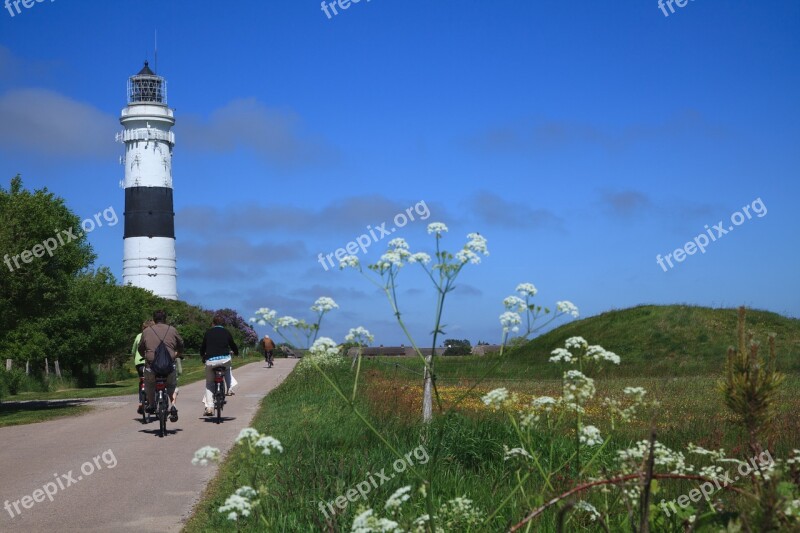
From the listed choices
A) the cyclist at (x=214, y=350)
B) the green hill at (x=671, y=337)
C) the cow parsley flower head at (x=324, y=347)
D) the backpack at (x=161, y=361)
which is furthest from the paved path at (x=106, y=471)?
the green hill at (x=671, y=337)

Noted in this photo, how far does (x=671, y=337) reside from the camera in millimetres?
39594

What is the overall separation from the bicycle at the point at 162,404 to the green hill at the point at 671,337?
21584mm

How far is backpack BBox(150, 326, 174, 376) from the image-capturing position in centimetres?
1709

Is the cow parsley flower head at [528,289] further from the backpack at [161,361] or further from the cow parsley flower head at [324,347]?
the backpack at [161,361]

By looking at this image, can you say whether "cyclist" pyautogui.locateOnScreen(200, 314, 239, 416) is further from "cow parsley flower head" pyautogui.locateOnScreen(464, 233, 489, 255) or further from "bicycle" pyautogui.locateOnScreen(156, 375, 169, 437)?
"cow parsley flower head" pyautogui.locateOnScreen(464, 233, 489, 255)

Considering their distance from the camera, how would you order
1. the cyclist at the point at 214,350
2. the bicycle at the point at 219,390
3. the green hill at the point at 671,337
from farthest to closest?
the green hill at the point at 671,337 < the cyclist at the point at 214,350 < the bicycle at the point at 219,390

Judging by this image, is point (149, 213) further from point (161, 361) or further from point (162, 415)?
point (162, 415)

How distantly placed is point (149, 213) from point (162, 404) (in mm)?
67345

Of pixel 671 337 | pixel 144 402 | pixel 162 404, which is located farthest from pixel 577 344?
pixel 671 337

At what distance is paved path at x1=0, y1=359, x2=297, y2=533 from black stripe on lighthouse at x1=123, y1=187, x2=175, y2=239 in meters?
61.7

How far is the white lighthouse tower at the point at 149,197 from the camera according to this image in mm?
80875

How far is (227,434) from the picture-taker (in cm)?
1617

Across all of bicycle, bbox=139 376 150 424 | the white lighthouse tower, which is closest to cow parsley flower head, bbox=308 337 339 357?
bicycle, bbox=139 376 150 424

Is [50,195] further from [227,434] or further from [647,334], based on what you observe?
[647,334]
